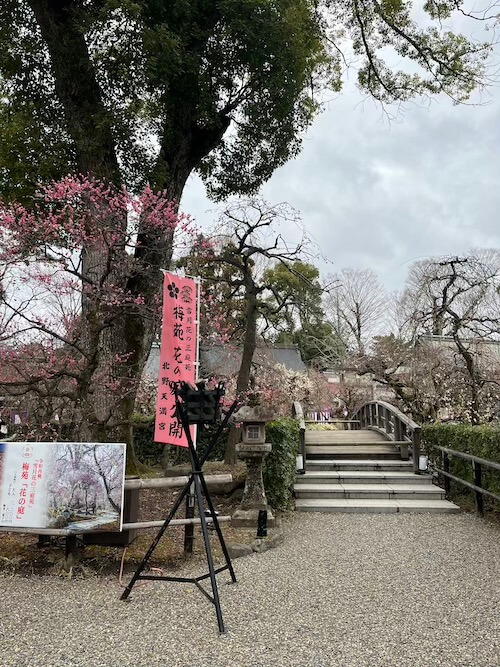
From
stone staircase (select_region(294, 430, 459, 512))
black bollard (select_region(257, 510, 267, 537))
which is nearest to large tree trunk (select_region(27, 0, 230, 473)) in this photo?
black bollard (select_region(257, 510, 267, 537))

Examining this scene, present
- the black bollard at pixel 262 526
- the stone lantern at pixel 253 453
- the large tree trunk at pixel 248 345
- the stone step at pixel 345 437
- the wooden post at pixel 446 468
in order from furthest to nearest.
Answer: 1. the stone step at pixel 345 437
2. the large tree trunk at pixel 248 345
3. the wooden post at pixel 446 468
4. the stone lantern at pixel 253 453
5. the black bollard at pixel 262 526

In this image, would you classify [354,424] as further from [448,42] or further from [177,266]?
[448,42]

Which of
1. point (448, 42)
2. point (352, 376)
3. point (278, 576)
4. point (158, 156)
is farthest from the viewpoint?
point (352, 376)

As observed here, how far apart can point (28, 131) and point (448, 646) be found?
742 centimetres

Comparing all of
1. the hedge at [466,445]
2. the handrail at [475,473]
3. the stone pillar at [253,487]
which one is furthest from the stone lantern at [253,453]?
the hedge at [466,445]

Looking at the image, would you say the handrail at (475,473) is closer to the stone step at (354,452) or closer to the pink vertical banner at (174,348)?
the stone step at (354,452)

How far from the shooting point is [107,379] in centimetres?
641

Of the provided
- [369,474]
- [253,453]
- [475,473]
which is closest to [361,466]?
[369,474]

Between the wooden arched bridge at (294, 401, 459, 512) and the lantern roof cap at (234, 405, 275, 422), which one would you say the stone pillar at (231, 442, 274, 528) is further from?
the wooden arched bridge at (294, 401, 459, 512)

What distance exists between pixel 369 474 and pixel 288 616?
5.47 m

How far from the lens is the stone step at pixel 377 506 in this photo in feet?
22.9

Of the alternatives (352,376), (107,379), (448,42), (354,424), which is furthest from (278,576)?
(352,376)

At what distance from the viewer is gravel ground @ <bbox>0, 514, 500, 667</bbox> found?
271 cm

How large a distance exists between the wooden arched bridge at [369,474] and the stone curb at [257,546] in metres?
1.85
